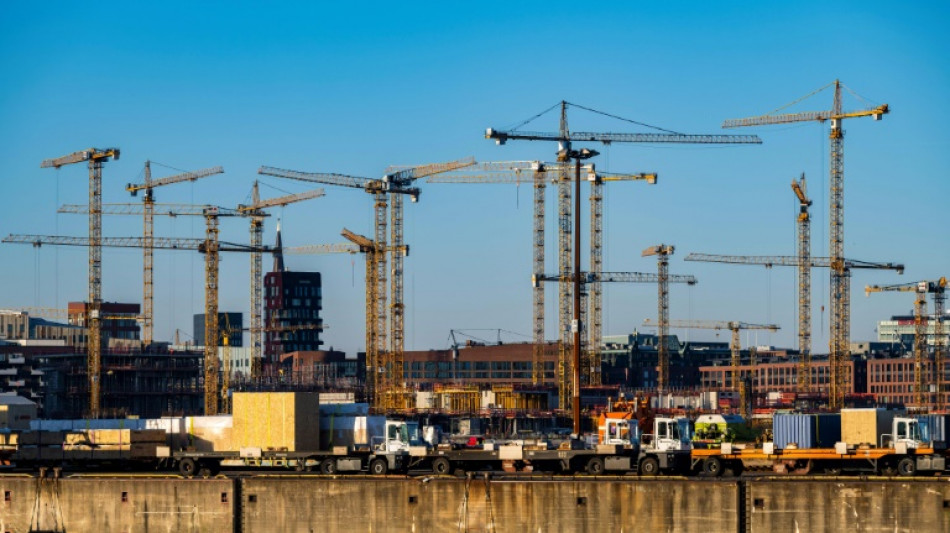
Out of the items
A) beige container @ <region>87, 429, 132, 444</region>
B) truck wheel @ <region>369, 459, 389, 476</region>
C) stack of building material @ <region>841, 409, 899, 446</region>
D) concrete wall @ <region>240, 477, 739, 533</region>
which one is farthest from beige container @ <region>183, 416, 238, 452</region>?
stack of building material @ <region>841, 409, 899, 446</region>

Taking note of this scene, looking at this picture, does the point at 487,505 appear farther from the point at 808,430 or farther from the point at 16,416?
the point at 16,416

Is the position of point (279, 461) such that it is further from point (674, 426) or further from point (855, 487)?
point (855, 487)

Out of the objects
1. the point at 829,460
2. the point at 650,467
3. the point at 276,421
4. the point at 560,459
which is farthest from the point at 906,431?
the point at 276,421

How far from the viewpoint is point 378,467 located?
69.7 metres

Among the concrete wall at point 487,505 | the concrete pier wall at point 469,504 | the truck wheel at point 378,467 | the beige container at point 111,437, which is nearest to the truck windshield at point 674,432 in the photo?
the concrete pier wall at point 469,504

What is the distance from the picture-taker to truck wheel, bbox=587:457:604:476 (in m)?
68.3

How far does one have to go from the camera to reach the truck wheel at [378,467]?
228 ft

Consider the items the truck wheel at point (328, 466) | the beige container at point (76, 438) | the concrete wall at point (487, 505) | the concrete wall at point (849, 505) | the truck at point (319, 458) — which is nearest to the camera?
the concrete wall at point (849, 505)

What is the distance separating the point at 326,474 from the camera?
68188mm

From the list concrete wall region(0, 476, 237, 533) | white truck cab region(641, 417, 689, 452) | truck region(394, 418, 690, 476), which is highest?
white truck cab region(641, 417, 689, 452)

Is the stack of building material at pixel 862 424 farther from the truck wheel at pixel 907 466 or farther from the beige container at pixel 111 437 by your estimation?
the beige container at pixel 111 437

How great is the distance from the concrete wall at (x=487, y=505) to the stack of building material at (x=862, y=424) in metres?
41.0

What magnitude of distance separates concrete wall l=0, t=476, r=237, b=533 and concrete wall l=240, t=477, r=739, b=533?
1.43 metres

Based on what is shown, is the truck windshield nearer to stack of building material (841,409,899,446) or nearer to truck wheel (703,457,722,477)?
truck wheel (703,457,722,477)
